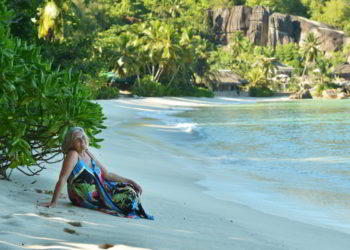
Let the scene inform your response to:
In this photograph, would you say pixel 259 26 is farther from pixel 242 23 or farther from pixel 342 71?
pixel 342 71

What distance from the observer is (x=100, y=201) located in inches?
220

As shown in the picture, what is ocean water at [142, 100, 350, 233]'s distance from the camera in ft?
26.5

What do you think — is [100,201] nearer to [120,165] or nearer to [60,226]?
[60,226]

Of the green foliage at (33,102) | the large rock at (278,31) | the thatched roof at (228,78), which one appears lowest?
the green foliage at (33,102)

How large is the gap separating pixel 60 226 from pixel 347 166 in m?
9.79

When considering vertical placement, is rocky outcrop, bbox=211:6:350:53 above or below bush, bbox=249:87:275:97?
above

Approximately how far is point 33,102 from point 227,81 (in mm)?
70706

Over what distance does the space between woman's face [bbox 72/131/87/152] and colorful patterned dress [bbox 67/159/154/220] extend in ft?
0.49

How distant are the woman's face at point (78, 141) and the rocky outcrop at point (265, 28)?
10549 cm

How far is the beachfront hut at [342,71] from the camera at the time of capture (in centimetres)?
9391

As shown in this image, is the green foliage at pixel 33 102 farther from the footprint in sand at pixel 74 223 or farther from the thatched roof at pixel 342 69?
the thatched roof at pixel 342 69

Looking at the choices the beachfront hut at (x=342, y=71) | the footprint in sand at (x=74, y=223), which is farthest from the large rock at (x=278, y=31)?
the footprint in sand at (x=74, y=223)

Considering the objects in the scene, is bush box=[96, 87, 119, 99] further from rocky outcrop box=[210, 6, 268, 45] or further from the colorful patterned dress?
rocky outcrop box=[210, 6, 268, 45]

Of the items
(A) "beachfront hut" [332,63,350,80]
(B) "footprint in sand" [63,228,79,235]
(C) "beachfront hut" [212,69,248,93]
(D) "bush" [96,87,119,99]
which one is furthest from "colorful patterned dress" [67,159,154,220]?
(A) "beachfront hut" [332,63,350,80]
